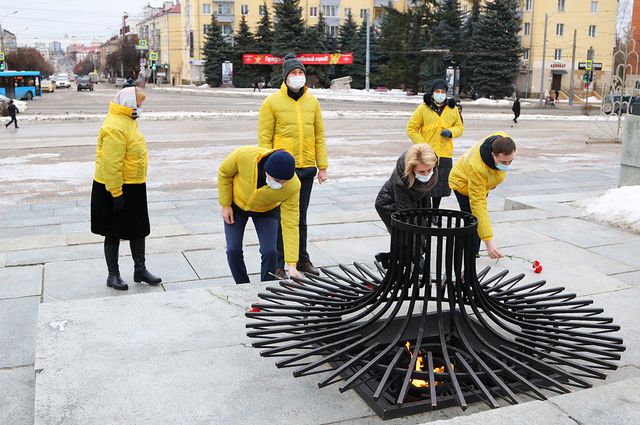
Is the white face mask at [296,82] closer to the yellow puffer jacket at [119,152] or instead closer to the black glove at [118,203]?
the yellow puffer jacket at [119,152]

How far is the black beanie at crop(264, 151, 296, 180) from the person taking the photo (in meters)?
4.38

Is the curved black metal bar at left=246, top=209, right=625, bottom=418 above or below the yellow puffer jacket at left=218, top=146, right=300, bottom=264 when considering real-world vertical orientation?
below

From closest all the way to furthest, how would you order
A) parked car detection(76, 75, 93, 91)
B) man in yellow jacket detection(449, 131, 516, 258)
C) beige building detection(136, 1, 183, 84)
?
1. man in yellow jacket detection(449, 131, 516, 258)
2. parked car detection(76, 75, 93, 91)
3. beige building detection(136, 1, 183, 84)

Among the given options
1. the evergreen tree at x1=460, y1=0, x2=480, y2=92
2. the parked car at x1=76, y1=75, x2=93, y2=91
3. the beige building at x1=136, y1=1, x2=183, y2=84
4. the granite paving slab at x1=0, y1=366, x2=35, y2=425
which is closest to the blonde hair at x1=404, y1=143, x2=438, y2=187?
the granite paving slab at x1=0, y1=366, x2=35, y2=425

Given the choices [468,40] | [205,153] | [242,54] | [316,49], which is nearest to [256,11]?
[242,54]

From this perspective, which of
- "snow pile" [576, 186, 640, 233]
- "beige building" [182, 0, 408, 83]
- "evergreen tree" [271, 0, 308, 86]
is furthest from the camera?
"beige building" [182, 0, 408, 83]

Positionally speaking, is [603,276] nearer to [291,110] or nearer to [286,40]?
[291,110]

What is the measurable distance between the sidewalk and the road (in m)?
3.53

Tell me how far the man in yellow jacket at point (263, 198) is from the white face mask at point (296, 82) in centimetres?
90

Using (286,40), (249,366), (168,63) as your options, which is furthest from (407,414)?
(168,63)

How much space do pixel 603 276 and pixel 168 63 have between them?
98.4m

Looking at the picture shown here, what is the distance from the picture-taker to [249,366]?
3.65 meters

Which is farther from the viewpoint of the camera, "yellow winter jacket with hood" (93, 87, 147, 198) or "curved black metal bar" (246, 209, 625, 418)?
"yellow winter jacket with hood" (93, 87, 147, 198)

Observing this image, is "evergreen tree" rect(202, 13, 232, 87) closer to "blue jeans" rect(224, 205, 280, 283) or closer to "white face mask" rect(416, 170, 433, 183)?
"blue jeans" rect(224, 205, 280, 283)
